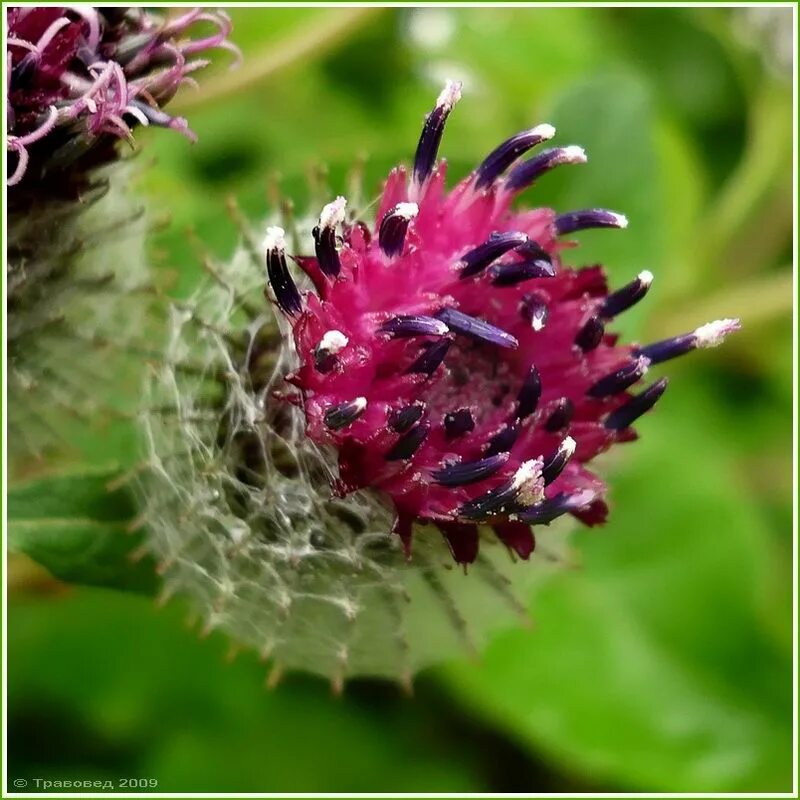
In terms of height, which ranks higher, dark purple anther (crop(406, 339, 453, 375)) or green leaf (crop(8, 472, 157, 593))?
dark purple anther (crop(406, 339, 453, 375))

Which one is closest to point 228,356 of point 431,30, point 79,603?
point 79,603

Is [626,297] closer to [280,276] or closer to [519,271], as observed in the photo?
[519,271]

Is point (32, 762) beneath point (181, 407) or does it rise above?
beneath

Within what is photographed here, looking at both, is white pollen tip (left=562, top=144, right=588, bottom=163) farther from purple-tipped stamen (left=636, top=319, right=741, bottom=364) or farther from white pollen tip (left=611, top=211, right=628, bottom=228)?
purple-tipped stamen (left=636, top=319, right=741, bottom=364)

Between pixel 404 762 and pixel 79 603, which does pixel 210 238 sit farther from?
pixel 404 762

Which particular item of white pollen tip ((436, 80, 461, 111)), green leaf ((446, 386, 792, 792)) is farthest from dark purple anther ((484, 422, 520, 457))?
green leaf ((446, 386, 792, 792))
